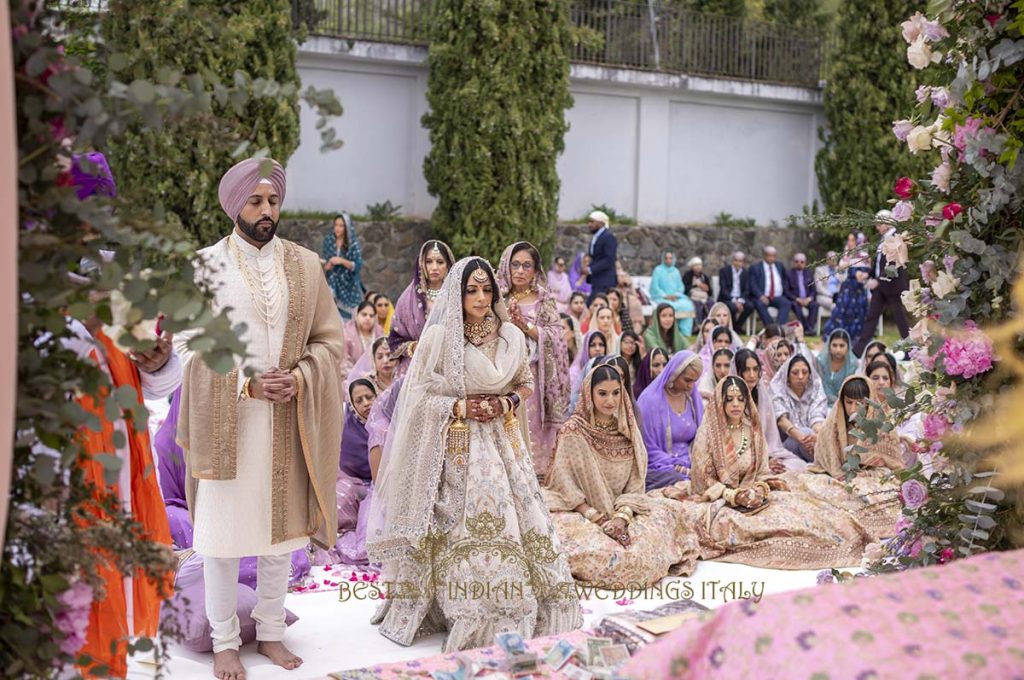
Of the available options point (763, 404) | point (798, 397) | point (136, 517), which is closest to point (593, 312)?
point (798, 397)

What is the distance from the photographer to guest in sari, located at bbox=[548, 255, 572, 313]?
12.8 meters

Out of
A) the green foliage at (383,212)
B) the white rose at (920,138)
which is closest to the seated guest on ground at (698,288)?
the green foliage at (383,212)

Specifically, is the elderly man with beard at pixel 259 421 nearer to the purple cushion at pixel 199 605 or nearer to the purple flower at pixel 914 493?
the purple cushion at pixel 199 605

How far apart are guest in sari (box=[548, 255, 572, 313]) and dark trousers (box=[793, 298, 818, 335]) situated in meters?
3.39

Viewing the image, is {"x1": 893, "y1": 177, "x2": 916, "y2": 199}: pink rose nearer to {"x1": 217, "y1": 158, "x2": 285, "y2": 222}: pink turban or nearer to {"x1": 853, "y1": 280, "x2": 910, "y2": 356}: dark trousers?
{"x1": 217, "y1": 158, "x2": 285, "y2": 222}: pink turban

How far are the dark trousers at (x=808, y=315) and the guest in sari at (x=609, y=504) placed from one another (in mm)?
9469

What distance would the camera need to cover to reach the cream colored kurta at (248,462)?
13.6ft

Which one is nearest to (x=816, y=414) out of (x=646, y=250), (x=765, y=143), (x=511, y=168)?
(x=511, y=168)

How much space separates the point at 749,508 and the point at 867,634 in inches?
175

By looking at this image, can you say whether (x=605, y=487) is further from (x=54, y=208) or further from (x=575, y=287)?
(x=575, y=287)

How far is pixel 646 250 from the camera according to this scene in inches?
612

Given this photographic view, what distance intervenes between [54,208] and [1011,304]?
2.51 metres

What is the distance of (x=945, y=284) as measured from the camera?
3342 mm

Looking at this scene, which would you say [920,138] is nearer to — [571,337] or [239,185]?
[239,185]
